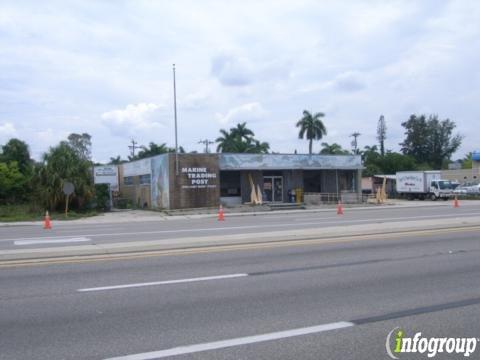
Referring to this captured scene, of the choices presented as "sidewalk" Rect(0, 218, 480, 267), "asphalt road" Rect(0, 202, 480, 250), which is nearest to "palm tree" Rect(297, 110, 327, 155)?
"asphalt road" Rect(0, 202, 480, 250)

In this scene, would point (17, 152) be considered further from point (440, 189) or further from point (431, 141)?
point (431, 141)

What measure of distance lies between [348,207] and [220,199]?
913 cm

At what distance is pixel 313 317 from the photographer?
21.9ft

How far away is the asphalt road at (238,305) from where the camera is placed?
5.63 meters

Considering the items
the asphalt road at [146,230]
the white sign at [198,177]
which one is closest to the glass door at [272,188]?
the white sign at [198,177]

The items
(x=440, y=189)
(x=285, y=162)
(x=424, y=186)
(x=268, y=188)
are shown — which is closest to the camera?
(x=285, y=162)

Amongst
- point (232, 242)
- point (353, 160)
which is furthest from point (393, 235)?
point (353, 160)

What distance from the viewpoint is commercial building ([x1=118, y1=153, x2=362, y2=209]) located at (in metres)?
36.2

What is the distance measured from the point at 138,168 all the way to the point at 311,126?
32672mm

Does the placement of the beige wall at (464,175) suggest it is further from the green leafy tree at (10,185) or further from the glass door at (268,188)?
the green leafy tree at (10,185)

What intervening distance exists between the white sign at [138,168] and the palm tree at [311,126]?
2987 centimetres

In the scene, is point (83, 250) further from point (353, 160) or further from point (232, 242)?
point (353, 160)

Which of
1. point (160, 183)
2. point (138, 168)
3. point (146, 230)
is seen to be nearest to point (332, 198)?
point (160, 183)

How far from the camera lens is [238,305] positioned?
7.31 m
